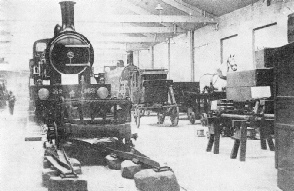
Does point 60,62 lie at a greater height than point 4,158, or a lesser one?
greater

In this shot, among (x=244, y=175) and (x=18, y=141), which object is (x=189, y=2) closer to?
(x=18, y=141)

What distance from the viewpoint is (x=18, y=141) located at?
8.37m

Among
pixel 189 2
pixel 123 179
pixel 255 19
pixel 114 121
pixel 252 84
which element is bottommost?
pixel 123 179

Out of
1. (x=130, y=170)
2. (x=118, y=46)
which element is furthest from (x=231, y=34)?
(x=118, y=46)

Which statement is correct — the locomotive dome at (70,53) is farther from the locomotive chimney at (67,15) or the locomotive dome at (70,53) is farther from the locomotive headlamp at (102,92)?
the locomotive headlamp at (102,92)

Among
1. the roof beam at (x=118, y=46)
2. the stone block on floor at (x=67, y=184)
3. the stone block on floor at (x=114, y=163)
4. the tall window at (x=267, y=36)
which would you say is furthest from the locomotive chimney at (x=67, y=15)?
the roof beam at (x=118, y=46)

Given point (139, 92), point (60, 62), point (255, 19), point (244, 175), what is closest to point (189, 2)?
point (255, 19)

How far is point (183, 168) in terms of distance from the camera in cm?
544

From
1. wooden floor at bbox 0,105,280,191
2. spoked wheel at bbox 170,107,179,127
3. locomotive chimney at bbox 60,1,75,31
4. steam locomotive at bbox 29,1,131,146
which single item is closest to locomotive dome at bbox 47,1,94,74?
steam locomotive at bbox 29,1,131,146

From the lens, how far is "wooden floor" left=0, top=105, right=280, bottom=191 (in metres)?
4.46

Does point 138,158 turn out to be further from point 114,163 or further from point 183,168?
point 183,168

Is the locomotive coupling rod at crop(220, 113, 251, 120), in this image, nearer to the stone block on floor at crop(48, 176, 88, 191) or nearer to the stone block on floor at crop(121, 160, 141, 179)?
the stone block on floor at crop(121, 160, 141, 179)

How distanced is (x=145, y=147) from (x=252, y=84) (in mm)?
2151

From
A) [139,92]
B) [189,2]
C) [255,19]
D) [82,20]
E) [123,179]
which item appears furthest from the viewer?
[189,2]
